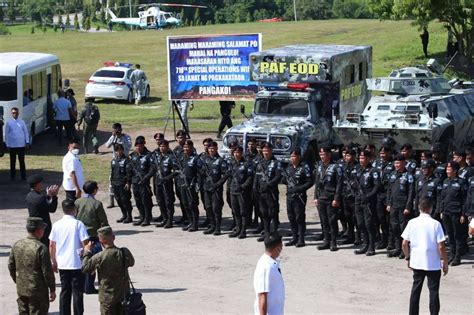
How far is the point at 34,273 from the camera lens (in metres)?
12.4

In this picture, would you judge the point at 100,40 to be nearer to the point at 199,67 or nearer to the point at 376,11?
the point at 376,11

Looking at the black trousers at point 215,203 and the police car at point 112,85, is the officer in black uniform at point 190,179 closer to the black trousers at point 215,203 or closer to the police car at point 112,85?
the black trousers at point 215,203

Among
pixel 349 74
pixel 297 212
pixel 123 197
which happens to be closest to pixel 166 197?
pixel 123 197

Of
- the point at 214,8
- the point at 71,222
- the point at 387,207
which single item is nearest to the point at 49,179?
the point at 387,207

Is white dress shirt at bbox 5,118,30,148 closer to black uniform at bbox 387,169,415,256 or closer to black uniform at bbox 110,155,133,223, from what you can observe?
black uniform at bbox 110,155,133,223

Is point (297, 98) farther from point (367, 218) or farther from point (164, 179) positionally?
point (367, 218)

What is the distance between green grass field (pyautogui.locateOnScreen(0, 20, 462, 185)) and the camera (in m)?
35.9

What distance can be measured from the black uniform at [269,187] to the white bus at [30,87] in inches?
332

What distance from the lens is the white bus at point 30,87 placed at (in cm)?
2775

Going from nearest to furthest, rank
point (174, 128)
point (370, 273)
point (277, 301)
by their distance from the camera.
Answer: point (277, 301) → point (370, 273) → point (174, 128)

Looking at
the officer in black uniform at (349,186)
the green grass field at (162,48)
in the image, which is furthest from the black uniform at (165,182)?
the green grass field at (162,48)

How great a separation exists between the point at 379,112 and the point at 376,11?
60.1ft

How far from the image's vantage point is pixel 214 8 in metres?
122

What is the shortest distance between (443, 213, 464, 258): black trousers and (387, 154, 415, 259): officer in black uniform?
571 millimetres
